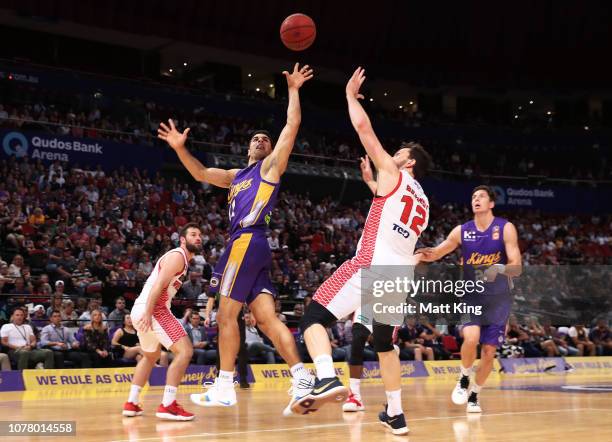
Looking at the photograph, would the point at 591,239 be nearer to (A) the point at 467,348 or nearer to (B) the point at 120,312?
(B) the point at 120,312

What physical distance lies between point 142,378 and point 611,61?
34198mm

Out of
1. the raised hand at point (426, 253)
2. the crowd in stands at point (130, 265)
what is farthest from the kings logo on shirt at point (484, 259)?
the crowd in stands at point (130, 265)

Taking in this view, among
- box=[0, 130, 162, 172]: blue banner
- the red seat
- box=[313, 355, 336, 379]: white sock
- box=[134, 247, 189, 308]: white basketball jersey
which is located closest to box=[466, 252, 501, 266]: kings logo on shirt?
box=[134, 247, 189, 308]: white basketball jersey

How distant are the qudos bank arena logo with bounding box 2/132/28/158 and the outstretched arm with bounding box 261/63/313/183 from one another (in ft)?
59.0

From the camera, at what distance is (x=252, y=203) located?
7.54 meters

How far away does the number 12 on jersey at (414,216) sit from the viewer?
665 centimetres

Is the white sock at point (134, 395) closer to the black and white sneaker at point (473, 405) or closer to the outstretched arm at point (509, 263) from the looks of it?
the black and white sneaker at point (473, 405)

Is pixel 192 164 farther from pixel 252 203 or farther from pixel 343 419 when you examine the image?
pixel 343 419

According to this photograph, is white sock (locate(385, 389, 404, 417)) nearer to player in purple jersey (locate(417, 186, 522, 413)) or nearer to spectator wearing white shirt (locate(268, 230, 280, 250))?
player in purple jersey (locate(417, 186, 522, 413))

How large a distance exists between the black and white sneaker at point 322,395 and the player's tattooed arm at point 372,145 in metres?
1.67

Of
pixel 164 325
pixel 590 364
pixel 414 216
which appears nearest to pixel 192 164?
pixel 164 325

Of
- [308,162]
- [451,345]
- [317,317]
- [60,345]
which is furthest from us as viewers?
[308,162]

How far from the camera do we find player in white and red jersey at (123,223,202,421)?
8195 mm

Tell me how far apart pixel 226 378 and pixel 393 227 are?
2.17 meters
